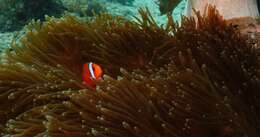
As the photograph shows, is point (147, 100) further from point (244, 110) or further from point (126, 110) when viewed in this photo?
point (244, 110)

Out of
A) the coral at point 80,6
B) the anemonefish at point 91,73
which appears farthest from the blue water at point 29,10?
the anemonefish at point 91,73

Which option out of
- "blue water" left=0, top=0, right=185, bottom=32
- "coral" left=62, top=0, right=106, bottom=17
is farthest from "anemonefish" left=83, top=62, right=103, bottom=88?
"coral" left=62, top=0, right=106, bottom=17

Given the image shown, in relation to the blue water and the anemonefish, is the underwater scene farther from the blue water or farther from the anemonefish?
the blue water

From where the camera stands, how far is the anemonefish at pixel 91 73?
2.24m

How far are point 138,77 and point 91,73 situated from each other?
0.31m

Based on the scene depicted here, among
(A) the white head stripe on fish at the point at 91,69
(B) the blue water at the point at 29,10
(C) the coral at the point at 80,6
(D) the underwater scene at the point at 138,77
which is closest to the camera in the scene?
(D) the underwater scene at the point at 138,77

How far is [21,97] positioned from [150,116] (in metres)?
1.01

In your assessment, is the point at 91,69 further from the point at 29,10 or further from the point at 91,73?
the point at 29,10

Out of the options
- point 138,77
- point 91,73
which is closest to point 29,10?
point 91,73

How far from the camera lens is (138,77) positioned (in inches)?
82.6

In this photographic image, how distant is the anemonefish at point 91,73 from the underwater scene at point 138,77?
0.01 meters

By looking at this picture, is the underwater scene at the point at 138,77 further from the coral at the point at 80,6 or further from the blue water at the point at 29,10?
the coral at the point at 80,6

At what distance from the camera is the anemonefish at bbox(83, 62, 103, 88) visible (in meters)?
2.24

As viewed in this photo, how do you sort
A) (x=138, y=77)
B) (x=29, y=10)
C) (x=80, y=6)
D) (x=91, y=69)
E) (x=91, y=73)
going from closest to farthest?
(x=138, y=77) → (x=91, y=73) → (x=91, y=69) → (x=29, y=10) → (x=80, y=6)
